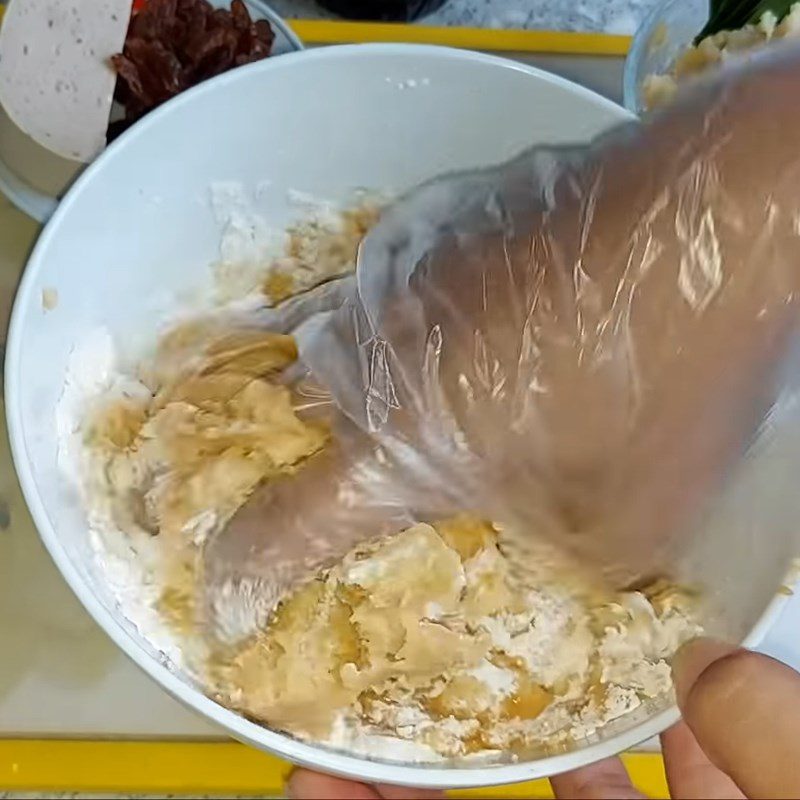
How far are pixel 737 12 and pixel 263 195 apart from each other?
0.27 meters

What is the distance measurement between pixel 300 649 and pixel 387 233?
20 cm

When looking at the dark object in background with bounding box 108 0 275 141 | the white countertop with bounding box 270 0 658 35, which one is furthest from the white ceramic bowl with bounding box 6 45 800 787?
the white countertop with bounding box 270 0 658 35

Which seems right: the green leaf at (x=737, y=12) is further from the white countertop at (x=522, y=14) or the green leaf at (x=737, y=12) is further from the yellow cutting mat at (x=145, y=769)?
the yellow cutting mat at (x=145, y=769)

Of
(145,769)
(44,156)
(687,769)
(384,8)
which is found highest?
(384,8)

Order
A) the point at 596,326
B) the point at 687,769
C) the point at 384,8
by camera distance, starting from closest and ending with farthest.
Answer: the point at 596,326, the point at 687,769, the point at 384,8

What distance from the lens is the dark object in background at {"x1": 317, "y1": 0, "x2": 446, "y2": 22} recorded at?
26.1 inches

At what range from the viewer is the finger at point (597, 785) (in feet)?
1.85

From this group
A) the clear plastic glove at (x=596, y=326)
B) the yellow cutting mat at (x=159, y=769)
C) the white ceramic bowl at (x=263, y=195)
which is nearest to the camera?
the clear plastic glove at (x=596, y=326)

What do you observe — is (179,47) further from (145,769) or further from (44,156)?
(145,769)

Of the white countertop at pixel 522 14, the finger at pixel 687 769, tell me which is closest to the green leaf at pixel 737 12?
the white countertop at pixel 522 14

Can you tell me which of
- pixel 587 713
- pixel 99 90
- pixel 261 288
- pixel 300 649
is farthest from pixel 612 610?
pixel 99 90

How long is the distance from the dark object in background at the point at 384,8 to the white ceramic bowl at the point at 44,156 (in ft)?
0.18

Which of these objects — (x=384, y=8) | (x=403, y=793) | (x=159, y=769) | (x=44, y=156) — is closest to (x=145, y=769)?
(x=159, y=769)

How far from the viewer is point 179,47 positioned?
58 cm
